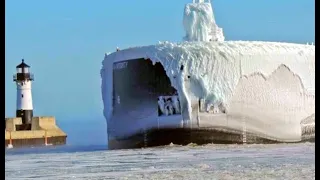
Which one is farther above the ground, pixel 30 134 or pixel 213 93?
pixel 213 93

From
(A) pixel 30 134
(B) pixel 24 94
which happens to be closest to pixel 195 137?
(B) pixel 24 94

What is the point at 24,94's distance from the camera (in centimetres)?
3142

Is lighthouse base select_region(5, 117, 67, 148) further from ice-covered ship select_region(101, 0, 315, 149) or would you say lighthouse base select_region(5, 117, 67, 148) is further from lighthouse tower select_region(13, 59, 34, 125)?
ice-covered ship select_region(101, 0, 315, 149)

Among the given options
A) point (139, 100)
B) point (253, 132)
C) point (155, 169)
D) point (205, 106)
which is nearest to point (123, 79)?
point (139, 100)

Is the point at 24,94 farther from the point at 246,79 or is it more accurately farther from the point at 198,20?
the point at 246,79

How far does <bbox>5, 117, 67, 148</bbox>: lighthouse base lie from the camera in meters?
32.1

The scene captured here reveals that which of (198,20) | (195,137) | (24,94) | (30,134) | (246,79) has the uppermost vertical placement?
(198,20)

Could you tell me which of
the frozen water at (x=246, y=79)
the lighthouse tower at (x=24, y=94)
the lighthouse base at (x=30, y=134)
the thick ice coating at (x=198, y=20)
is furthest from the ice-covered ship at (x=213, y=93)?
the lighthouse base at (x=30, y=134)

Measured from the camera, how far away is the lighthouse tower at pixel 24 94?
3142cm

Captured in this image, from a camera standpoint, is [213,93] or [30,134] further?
[30,134]

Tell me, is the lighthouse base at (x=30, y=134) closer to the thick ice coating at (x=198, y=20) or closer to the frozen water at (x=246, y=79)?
the thick ice coating at (x=198, y=20)

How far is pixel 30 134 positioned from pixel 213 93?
1869 cm

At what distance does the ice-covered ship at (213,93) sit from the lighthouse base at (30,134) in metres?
16.3

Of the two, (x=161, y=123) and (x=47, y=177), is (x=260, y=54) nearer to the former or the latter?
(x=161, y=123)
